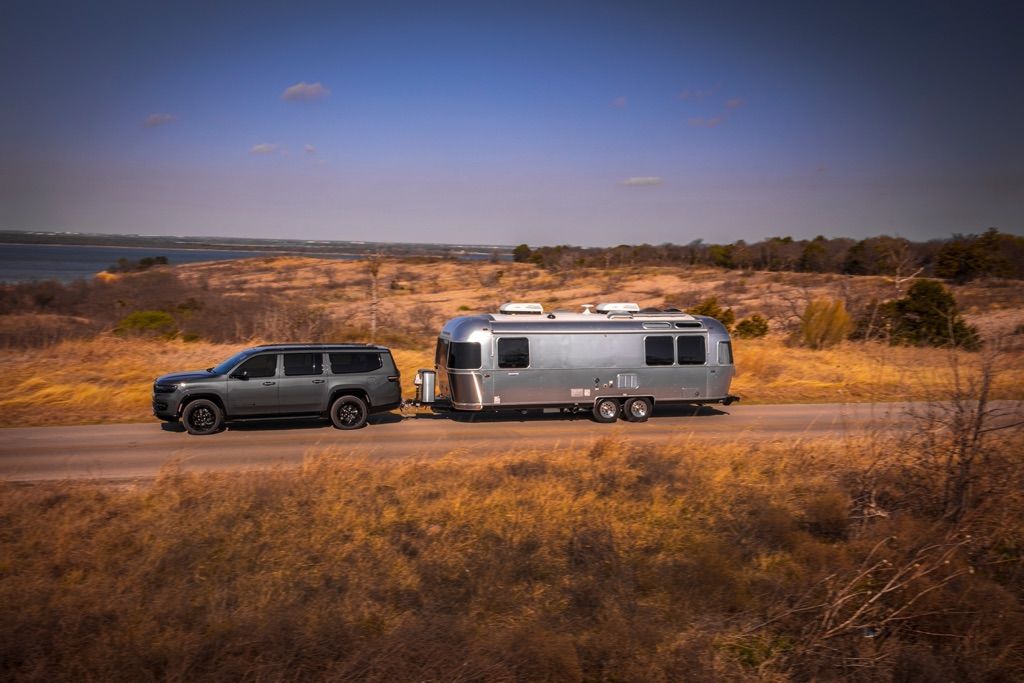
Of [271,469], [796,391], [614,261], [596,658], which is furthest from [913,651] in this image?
[614,261]

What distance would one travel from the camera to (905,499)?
9.53 m

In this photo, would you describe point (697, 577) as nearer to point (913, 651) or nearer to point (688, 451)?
point (913, 651)

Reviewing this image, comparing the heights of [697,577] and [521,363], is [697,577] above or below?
below

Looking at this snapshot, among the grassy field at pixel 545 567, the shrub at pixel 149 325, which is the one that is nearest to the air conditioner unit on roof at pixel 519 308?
the grassy field at pixel 545 567

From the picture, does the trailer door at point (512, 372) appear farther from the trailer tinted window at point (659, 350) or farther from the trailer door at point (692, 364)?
the trailer door at point (692, 364)

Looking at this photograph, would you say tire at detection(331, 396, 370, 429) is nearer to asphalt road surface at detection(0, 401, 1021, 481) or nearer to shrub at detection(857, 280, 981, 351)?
asphalt road surface at detection(0, 401, 1021, 481)

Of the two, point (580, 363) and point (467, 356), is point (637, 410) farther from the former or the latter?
point (467, 356)

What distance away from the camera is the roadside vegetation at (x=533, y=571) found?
18.7ft

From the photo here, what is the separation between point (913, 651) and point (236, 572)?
6.38 m

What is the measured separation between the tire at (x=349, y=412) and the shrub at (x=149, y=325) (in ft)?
49.9

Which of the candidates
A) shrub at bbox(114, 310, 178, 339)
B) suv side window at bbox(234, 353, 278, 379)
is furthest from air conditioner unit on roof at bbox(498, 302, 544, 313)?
shrub at bbox(114, 310, 178, 339)

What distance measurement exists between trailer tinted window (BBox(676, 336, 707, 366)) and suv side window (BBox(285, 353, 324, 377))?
8.36m

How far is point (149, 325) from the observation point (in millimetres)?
30328

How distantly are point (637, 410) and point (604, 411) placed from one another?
0.83 meters
